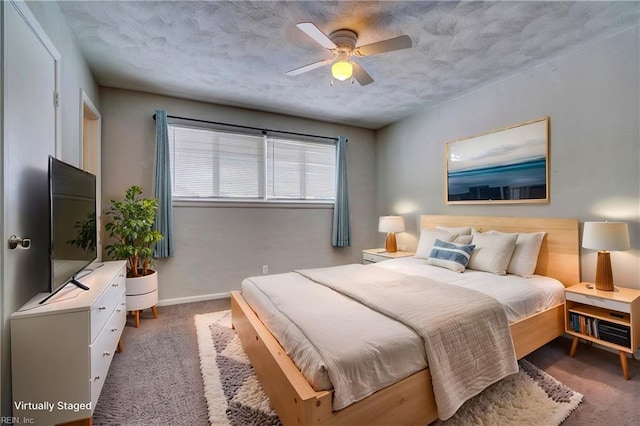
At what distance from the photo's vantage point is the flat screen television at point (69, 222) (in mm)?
1578

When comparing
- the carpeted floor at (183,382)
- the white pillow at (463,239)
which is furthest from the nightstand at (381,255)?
the carpeted floor at (183,382)

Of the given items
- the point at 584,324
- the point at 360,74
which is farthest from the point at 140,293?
the point at 584,324

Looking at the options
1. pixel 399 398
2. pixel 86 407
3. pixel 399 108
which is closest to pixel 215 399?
pixel 86 407

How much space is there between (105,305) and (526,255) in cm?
346

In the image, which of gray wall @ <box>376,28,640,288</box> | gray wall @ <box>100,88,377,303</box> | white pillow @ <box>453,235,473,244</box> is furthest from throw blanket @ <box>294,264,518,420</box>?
gray wall @ <box>100,88,377,303</box>

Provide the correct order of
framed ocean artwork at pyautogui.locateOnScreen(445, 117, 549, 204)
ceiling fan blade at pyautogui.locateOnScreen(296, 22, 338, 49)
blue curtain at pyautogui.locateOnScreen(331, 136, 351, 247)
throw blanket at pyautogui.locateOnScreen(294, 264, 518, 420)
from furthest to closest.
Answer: blue curtain at pyautogui.locateOnScreen(331, 136, 351, 247)
framed ocean artwork at pyautogui.locateOnScreen(445, 117, 549, 204)
ceiling fan blade at pyautogui.locateOnScreen(296, 22, 338, 49)
throw blanket at pyautogui.locateOnScreen(294, 264, 518, 420)

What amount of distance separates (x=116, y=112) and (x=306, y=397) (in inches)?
148

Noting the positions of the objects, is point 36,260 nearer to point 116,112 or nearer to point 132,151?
point 132,151

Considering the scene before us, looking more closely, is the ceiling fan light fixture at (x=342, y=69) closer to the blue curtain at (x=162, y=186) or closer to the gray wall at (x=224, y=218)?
the gray wall at (x=224, y=218)

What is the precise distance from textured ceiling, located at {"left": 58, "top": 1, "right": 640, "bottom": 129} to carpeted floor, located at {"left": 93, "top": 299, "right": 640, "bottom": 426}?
2.65m

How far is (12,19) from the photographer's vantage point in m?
1.49

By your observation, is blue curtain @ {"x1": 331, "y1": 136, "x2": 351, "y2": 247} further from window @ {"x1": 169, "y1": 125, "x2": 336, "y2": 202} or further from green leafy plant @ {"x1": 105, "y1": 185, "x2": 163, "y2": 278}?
green leafy plant @ {"x1": 105, "y1": 185, "x2": 163, "y2": 278}

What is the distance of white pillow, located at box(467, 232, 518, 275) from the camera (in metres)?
2.76

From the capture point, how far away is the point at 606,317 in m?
2.19
